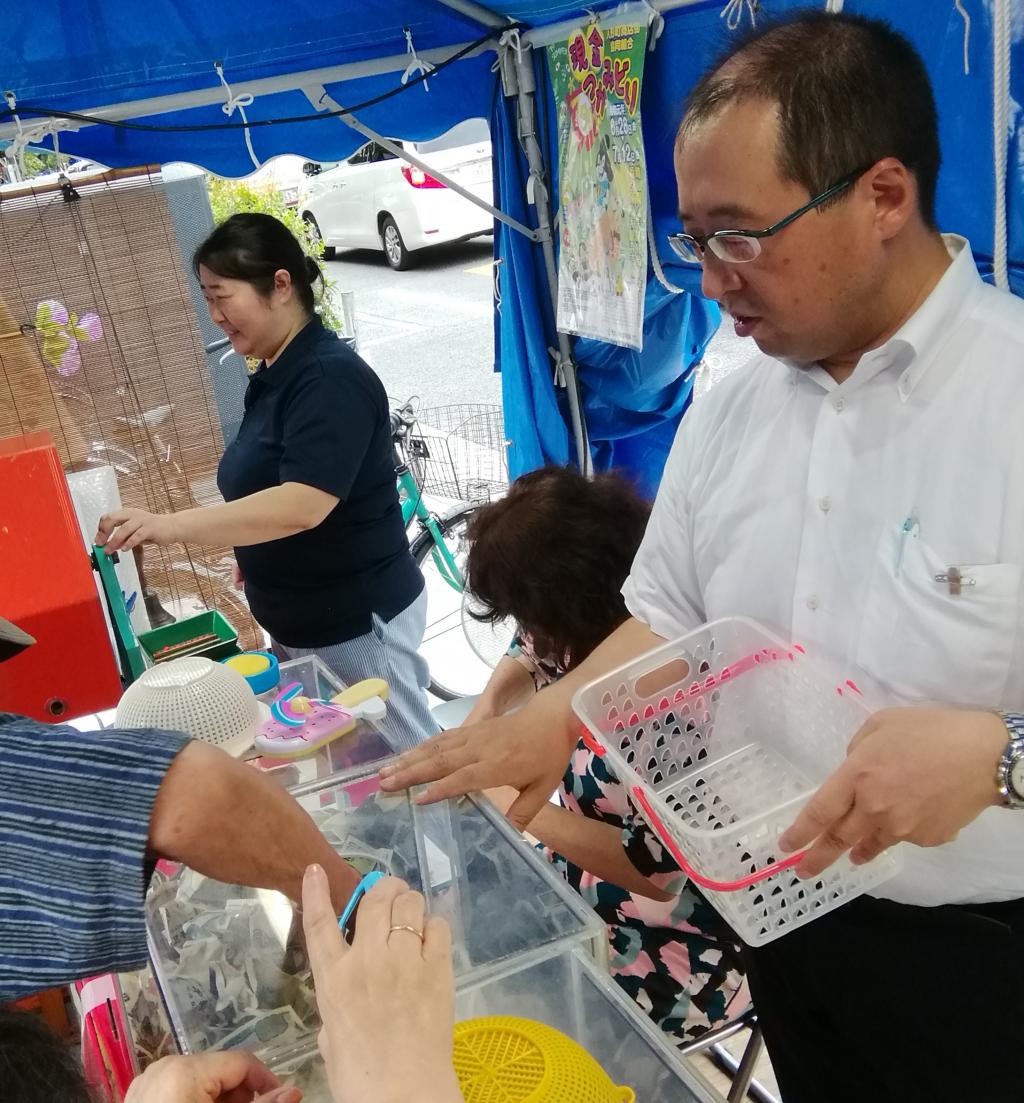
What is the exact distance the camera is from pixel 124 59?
271 cm

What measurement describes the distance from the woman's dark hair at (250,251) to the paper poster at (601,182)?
932 millimetres

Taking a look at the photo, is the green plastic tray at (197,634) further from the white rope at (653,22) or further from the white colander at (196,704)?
the white rope at (653,22)

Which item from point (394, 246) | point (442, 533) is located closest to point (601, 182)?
point (442, 533)

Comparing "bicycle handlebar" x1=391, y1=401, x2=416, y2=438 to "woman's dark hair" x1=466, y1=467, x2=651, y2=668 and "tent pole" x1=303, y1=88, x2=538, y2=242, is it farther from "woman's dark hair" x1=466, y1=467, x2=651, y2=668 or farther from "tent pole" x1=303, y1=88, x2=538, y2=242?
"woman's dark hair" x1=466, y1=467, x2=651, y2=668

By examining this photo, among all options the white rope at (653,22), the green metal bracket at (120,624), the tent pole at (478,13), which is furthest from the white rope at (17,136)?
the white rope at (653,22)

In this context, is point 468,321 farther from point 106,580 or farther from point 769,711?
point 769,711

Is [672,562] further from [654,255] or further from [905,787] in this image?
[654,255]

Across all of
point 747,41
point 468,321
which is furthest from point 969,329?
point 468,321

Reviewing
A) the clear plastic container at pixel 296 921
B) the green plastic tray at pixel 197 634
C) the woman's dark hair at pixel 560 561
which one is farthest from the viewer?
the green plastic tray at pixel 197 634

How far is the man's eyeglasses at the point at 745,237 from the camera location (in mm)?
1124

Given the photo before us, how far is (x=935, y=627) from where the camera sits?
1186mm

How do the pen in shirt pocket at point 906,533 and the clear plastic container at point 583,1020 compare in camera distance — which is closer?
the clear plastic container at point 583,1020

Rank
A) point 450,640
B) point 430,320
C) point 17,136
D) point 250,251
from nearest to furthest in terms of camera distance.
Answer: point 250,251
point 17,136
point 450,640
point 430,320

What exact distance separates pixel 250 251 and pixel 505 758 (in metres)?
1.65
